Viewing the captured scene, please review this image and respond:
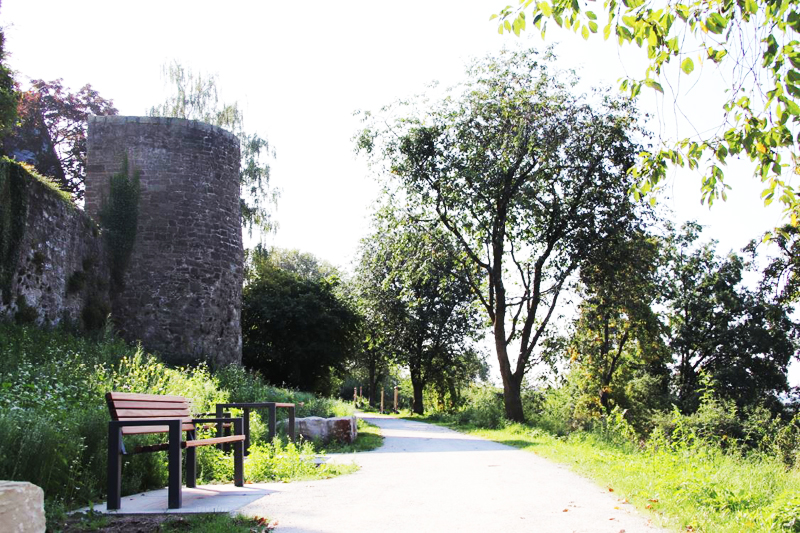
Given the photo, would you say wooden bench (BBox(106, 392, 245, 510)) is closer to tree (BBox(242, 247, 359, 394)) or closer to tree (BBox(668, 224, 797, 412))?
tree (BBox(242, 247, 359, 394))

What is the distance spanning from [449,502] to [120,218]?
1618cm

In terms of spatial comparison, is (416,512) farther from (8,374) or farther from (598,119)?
(598,119)

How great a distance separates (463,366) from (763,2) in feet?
125

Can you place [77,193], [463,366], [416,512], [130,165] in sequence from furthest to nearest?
[463,366] < [77,193] < [130,165] < [416,512]

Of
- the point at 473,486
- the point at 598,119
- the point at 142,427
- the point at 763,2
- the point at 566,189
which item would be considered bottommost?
the point at 473,486

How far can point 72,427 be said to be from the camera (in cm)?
670

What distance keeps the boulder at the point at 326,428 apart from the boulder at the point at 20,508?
879cm

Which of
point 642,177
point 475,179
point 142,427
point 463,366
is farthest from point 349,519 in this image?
point 463,366

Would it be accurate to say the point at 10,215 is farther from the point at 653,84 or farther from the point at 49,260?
the point at 653,84

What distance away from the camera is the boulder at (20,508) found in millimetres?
3455

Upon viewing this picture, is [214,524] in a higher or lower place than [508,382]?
lower

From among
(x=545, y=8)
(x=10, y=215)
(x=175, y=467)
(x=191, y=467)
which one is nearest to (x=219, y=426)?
(x=191, y=467)

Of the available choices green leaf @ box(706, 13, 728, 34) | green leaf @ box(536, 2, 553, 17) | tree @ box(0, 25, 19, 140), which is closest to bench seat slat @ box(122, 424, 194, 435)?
green leaf @ box(536, 2, 553, 17)

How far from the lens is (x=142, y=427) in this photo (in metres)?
6.32
